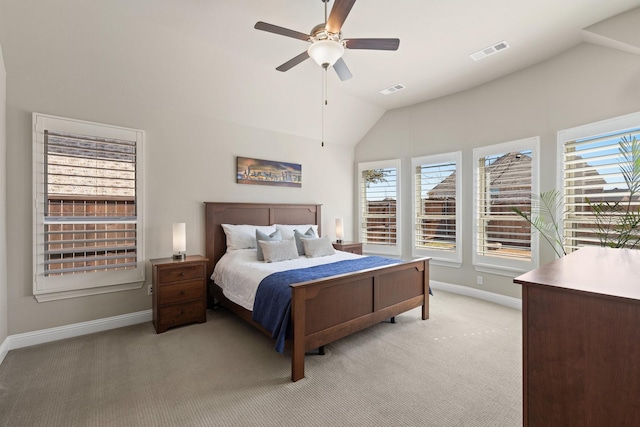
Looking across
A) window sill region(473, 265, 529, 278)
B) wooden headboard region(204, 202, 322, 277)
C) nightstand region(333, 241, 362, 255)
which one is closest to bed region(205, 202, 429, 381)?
wooden headboard region(204, 202, 322, 277)

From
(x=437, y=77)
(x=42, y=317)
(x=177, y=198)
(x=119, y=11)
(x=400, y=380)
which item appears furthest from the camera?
(x=437, y=77)

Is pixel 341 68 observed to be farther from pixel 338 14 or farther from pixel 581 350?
pixel 581 350

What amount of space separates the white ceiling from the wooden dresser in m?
2.73

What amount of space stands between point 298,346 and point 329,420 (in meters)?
0.60

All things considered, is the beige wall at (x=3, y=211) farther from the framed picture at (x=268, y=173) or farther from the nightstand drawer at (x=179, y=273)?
the framed picture at (x=268, y=173)

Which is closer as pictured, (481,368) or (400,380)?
(400,380)

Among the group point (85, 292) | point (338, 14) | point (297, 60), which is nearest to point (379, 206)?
point (297, 60)

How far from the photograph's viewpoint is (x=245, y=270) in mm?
3314

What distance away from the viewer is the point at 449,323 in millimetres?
3539


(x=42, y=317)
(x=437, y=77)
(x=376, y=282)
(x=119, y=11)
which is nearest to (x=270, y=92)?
(x=119, y=11)

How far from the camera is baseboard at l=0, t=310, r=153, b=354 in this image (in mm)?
2902

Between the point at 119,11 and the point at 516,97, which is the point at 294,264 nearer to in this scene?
the point at 119,11

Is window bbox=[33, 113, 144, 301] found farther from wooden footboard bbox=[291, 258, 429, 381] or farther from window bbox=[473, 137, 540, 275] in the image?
window bbox=[473, 137, 540, 275]

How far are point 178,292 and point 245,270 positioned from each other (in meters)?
0.87
